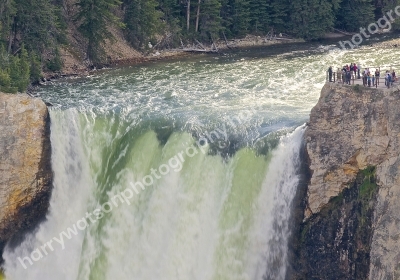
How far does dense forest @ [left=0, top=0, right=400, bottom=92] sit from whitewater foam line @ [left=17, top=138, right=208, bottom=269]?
8502mm

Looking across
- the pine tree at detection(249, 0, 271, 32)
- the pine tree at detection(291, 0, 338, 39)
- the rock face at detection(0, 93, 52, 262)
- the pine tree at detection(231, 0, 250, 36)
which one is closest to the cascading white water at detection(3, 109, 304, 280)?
the rock face at detection(0, 93, 52, 262)

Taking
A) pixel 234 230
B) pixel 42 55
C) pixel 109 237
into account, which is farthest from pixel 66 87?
pixel 234 230

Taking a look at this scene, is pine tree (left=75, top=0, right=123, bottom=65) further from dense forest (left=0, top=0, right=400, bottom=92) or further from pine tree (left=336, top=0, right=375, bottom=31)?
pine tree (left=336, top=0, right=375, bottom=31)

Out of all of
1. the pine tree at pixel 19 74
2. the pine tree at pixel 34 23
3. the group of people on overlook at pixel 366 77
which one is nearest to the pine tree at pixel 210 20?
the pine tree at pixel 34 23

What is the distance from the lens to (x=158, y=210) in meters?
24.1

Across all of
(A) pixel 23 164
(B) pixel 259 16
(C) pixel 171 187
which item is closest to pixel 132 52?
(B) pixel 259 16

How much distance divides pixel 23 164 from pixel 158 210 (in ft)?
21.3

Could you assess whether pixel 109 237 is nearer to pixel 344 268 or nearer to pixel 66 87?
pixel 344 268

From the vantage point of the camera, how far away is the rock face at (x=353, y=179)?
19.2 metres

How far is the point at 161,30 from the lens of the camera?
48844mm

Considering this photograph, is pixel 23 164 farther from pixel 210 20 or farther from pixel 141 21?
pixel 210 20

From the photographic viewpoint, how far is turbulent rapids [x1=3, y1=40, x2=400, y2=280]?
71.7 ft

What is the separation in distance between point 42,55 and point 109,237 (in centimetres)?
1822

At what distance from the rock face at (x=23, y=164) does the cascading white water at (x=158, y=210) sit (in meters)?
0.47
